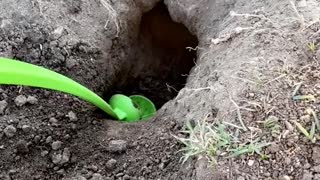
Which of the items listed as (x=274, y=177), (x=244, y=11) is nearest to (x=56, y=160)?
(x=274, y=177)

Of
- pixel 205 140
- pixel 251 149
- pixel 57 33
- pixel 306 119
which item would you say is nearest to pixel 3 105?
pixel 57 33

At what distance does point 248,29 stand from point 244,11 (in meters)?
0.12

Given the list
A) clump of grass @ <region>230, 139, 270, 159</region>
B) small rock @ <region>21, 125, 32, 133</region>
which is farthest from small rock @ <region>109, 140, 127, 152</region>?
clump of grass @ <region>230, 139, 270, 159</region>

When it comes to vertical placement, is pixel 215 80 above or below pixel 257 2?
below

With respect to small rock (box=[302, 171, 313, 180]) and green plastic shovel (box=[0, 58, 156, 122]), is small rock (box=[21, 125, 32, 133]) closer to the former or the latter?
green plastic shovel (box=[0, 58, 156, 122])

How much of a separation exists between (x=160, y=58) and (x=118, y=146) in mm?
806

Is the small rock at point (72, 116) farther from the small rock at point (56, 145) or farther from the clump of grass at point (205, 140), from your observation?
the clump of grass at point (205, 140)

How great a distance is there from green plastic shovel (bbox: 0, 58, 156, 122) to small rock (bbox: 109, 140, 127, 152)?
0.46 feet

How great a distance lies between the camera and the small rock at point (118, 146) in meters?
1.58

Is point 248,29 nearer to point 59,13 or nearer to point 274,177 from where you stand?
point 274,177

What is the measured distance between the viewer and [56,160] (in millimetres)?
1567

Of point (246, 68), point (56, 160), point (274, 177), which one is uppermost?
point (246, 68)

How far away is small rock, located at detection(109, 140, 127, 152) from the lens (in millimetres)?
1582

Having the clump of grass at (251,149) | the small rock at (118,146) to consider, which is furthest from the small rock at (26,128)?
the clump of grass at (251,149)
